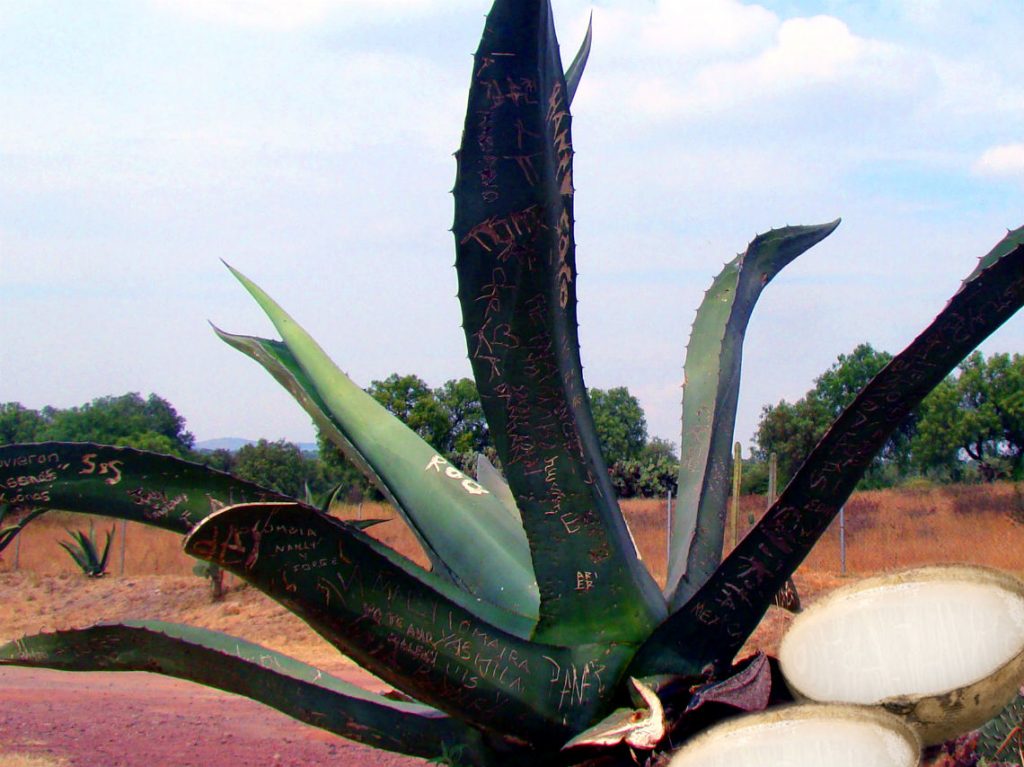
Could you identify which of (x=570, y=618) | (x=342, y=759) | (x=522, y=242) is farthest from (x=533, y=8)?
(x=342, y=759)

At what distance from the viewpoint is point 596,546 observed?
1809 millimetres

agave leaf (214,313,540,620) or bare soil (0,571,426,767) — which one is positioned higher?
agave leaf (214,313,540,620)

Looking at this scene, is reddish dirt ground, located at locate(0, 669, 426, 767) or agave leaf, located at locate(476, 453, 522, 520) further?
reddish dirt ground, located at locate(0, 669, 426, 767)

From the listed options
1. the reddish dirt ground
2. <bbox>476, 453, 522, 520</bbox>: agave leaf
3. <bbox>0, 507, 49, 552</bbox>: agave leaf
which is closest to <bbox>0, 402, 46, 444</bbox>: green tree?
<bbox>0, 507, 49, 552</bbox>: agave leaf

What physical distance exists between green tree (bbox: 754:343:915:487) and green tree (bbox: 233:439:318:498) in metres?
13.1

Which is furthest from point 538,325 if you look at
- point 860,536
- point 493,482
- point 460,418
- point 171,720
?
point 460,418

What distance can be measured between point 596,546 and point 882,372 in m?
0.54

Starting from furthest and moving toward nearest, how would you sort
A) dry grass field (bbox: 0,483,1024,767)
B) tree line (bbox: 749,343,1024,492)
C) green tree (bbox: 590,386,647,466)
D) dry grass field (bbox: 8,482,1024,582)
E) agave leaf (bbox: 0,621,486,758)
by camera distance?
green tree (bbox: 590,386,647,466) < tree line (bbox: 749,343,1024,492) < dry grass field (bbox: 8,482,1024,582) < dry grass field (bbox: 0,483,1024,767) < agave leaf (bbox: 0,621,486,758)

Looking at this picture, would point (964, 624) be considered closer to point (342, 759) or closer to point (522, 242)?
point (522, 242)

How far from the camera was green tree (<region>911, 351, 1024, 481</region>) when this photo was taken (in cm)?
2939

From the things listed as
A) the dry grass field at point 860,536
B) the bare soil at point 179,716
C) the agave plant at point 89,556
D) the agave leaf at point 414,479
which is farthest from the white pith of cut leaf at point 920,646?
the agave plant at point 89,556

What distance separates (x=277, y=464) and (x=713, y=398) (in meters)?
31.8

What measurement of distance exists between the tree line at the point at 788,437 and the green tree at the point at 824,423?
38 mm

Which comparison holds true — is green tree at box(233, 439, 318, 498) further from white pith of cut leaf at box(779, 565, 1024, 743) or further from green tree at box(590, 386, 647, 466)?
white pith of cut leaf at box(779, 565, 1024, 743)
